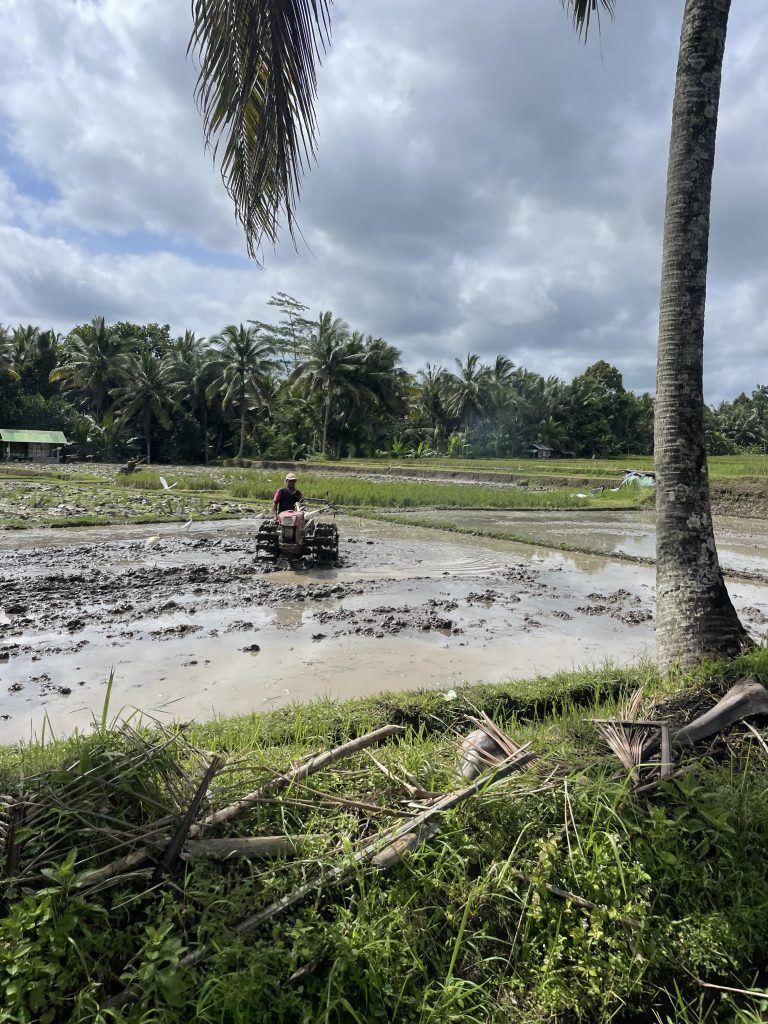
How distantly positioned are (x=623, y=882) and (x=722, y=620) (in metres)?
2.68

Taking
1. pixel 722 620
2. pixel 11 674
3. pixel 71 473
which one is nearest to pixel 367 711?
pixel 722 620

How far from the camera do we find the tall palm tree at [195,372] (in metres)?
45.8

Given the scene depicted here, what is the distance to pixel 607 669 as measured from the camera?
16.9ft

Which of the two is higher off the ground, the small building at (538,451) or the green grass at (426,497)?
the small building at (538,451)

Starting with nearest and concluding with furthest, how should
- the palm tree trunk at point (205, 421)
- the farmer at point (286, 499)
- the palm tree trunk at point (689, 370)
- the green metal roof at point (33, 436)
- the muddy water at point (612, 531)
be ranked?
the palm tree trunk at point (689, 370), the farmer at point (286, 499), the muddy water at point (612, 531), the green metal roof at point (33, 436), the palm tree trunk at point (205, 421)

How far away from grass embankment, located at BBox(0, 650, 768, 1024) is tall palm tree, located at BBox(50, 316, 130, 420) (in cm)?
4860

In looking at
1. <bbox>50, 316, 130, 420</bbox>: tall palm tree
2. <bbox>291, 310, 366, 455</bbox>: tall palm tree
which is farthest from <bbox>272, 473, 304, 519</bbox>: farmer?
<bbox>50, 316, 130, 420</bbox>: tall palm tree

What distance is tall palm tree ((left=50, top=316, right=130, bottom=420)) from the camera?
46.0 meters

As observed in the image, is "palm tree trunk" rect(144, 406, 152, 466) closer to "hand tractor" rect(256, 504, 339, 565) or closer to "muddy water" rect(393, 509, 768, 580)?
"muddy water" rect(393, 509, 768, 580)

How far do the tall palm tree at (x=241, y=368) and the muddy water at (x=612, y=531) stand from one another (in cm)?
2806

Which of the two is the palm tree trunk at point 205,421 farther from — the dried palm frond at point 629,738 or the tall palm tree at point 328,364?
the dried palm frond at point 629,738

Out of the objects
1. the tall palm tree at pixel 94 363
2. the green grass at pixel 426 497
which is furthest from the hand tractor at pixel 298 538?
the tall palm tree at pixel 94 363

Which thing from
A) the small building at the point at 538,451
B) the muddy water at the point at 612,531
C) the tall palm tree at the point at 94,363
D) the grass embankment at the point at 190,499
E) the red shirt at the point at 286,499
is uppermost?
the tall palm tree at the point at 94,363

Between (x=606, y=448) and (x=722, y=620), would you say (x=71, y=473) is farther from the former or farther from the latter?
(x=606, y=448)
